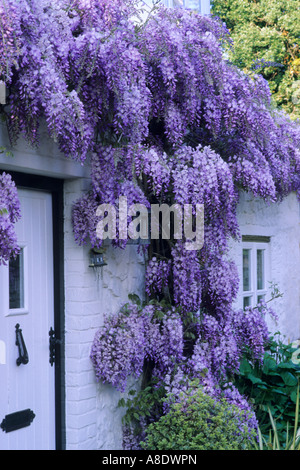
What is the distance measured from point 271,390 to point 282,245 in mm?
2377

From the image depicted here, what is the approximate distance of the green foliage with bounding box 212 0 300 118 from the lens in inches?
430

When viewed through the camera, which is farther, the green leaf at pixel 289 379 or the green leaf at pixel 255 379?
the green leaf at pixel 289 379

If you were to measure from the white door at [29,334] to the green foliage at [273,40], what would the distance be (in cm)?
783

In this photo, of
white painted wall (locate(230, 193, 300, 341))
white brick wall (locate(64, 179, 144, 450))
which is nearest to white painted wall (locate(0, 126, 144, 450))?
white brick wall (locate(64, 179, 144, 450))

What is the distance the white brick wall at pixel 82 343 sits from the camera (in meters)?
3.87

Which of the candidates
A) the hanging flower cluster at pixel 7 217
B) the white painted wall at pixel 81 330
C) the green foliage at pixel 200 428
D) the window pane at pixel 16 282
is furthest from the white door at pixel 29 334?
the green foliage at pixel 200 428

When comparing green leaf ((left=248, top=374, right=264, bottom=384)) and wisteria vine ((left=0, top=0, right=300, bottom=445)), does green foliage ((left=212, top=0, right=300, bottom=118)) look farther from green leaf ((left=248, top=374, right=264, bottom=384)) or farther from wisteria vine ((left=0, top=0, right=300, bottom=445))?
green leaf ((left=248, top=374, right=264, bottom=384))

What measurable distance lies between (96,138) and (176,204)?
0.73 metres

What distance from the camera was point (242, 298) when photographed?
615 centimetres

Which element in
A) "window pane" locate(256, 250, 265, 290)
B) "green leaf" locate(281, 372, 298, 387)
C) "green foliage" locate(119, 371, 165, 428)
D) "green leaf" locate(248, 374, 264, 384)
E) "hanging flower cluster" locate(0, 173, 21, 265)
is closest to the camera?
"hanging flower cluster" locate(0, 173, 21, 265)

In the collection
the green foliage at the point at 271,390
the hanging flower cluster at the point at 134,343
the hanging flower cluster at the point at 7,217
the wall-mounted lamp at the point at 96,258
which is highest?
the hanging flower cluster at the point at 7,217

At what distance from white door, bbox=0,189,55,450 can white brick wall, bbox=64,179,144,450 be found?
4.8 inches

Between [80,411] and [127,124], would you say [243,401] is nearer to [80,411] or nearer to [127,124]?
[80,411]

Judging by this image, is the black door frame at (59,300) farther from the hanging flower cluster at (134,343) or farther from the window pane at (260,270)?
the window pane at (260,270)
